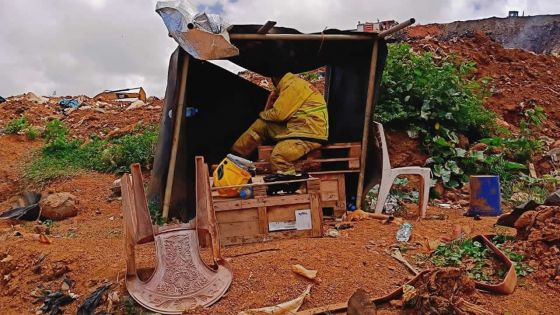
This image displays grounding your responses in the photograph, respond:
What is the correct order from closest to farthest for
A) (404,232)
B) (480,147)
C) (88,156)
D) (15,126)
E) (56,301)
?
(56,301) → (404,232) → (480,147) → (88,156) → (15,126)

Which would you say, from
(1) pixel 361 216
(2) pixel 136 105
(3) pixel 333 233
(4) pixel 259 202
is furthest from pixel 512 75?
(4) pixel 259 202

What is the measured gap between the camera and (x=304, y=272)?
12.8 ft

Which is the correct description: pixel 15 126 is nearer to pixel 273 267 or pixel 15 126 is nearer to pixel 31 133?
pixel 31 133

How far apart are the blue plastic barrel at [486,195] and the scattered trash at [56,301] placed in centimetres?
400

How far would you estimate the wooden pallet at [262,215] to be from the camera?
5.06 m

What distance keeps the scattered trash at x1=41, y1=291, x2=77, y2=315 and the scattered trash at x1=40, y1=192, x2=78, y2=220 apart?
275 cm

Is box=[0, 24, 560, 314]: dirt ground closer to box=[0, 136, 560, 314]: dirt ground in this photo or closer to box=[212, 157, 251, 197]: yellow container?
box=[0, 136, 560, 314]: dirt ground

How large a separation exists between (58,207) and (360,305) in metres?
4.45

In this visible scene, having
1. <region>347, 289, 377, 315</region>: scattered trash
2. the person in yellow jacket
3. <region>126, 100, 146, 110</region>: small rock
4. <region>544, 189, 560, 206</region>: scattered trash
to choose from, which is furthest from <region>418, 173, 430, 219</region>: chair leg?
<region>126, 100, 146, 110</region>: small rock

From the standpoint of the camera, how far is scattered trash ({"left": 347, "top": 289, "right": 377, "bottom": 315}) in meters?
3.35

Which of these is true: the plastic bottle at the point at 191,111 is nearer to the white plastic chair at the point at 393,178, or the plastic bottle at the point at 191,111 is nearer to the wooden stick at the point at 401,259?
the white plastic chair at the point at 393,178

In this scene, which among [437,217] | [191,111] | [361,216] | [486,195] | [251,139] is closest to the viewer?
[361,216]

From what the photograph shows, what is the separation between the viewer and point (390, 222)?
5.68 m

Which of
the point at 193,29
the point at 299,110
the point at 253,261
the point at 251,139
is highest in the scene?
the point at 193,29
